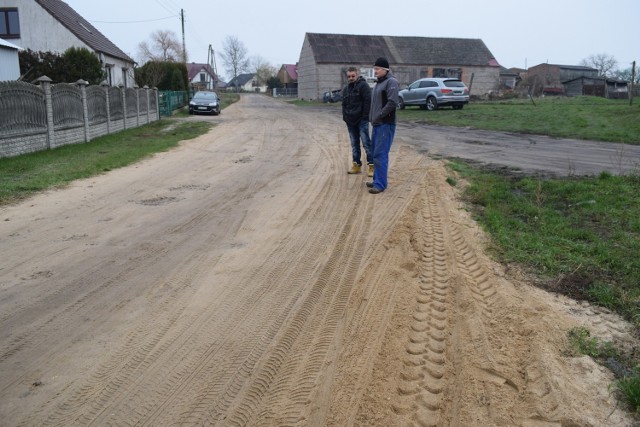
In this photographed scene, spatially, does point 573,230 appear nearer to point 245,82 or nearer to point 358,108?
point 358,108

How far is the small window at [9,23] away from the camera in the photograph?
3052 centimetres

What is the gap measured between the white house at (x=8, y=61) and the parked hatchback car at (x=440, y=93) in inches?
722

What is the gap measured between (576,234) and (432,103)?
71.9ft

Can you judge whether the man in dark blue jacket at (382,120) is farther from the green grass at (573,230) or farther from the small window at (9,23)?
the small window at (9,23)

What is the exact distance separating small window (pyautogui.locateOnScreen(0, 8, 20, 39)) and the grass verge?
31.3 metres

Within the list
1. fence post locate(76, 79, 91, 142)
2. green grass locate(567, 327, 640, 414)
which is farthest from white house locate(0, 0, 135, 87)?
green grass locate(567, 327, 640, 414)

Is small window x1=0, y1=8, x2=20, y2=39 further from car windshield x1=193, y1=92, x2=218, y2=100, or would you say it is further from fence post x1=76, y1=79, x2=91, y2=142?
fence post x1=76, y1=79, x2=91, y2=142

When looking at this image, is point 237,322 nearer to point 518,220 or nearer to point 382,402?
point 382,402

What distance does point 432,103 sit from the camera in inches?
1051

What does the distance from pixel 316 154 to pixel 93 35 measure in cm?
3019

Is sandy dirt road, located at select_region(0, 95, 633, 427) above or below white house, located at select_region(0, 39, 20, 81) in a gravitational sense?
below

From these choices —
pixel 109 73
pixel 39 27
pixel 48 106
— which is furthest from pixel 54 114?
pixel 109 73

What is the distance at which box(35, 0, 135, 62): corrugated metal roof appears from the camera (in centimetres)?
3104

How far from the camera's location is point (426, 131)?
58.1 feet
